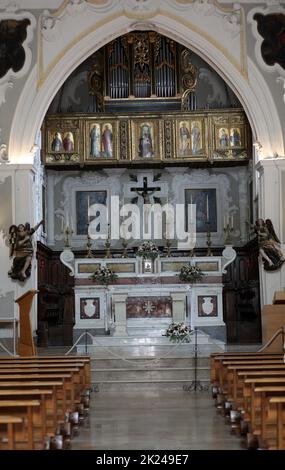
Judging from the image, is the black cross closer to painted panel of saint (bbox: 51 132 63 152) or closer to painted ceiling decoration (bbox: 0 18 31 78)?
painted panel of saint (bbox: 51 132 63 152)

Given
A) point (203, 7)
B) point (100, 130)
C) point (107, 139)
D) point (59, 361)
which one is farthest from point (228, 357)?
point (100, 130)

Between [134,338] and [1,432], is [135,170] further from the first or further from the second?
[1,432]

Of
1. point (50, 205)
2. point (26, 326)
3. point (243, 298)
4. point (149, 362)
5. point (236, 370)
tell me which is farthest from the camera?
point (50, 205)

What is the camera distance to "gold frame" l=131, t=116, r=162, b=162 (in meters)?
24.4

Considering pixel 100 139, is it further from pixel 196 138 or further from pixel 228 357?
pixel 228 357

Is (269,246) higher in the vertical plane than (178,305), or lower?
higher

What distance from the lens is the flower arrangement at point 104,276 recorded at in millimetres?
20109

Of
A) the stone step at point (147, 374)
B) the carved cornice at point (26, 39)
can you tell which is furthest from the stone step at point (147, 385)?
the carved cornice at point (26, 39)

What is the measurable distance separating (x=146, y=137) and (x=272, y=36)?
4.86 m

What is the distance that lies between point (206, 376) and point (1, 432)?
27.9ft

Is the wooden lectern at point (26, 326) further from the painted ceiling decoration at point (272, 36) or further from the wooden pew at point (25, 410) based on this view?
the painted ceiling decoration at point (272, 36)

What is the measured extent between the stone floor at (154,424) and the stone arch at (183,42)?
7.96 metres

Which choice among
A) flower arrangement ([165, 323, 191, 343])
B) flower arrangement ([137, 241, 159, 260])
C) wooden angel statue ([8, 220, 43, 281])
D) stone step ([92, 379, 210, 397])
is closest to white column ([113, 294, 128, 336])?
flower arrangement ([137, 241, 159, 260])

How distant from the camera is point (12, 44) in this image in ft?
69.4
